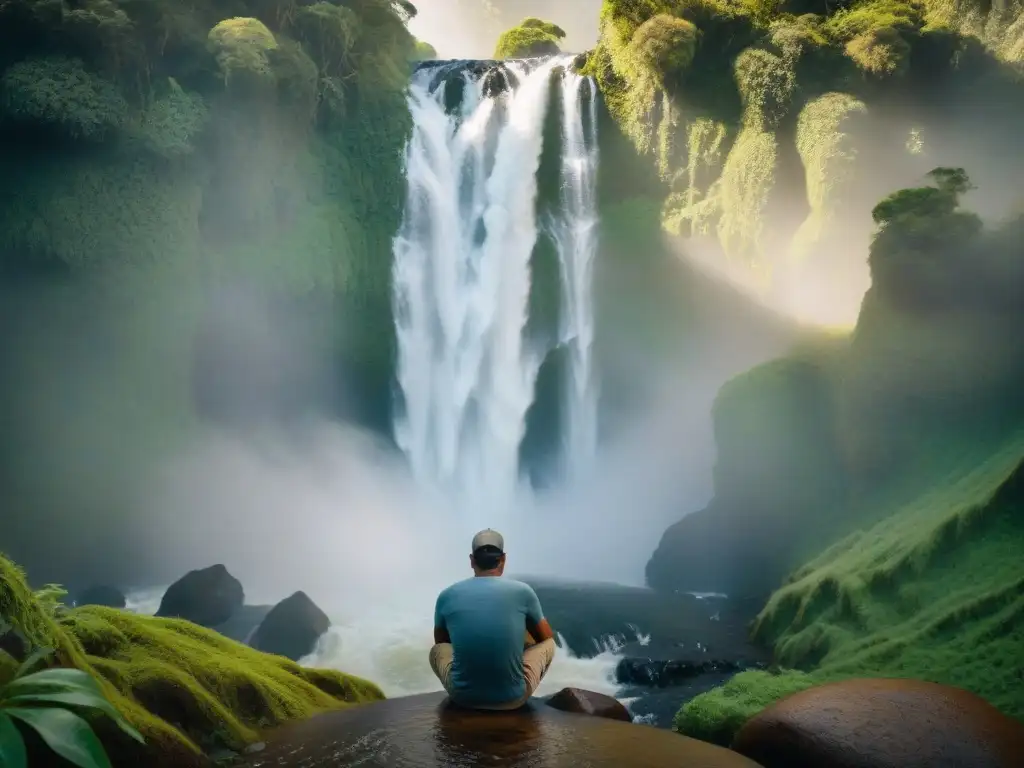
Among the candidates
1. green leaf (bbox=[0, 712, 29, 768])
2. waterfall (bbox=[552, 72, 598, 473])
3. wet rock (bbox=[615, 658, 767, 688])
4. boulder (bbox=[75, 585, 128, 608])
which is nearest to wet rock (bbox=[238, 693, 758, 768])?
green leaf (bbox=[0, 712, 29, 768])

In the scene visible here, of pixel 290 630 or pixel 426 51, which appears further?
pixel 426 51

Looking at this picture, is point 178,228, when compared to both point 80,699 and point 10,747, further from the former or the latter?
point 10,747

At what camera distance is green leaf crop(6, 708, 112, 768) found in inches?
79.6

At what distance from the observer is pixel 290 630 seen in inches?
523

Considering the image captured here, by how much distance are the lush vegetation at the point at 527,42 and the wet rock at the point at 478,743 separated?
35.3 m

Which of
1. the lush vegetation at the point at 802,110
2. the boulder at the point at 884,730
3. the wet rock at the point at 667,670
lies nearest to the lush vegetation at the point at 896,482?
the wet rock at the point at 667,670

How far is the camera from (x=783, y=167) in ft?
73.0

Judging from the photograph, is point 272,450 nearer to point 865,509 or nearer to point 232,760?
point 865,509

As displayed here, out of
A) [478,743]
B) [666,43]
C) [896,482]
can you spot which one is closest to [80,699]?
[478,743]

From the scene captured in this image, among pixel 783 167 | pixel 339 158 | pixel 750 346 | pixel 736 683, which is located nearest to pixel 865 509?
pixel 736 683

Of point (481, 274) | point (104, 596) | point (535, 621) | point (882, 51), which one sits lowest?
point (104, 596)

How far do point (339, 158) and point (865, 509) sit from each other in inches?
707

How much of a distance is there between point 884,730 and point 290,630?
1104 cm

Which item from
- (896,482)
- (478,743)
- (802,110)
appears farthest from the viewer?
(802,110)
